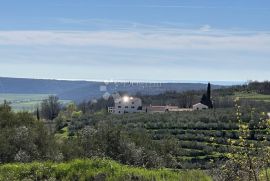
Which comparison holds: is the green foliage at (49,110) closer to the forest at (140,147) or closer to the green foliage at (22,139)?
the forest at (140,147)

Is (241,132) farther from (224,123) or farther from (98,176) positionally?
(224,123)

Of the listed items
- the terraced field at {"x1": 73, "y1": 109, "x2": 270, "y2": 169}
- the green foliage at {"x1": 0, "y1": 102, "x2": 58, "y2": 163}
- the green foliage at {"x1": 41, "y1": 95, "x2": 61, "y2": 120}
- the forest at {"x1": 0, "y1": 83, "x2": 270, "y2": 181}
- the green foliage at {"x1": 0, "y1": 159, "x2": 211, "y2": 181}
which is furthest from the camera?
the green foliage at {"x1": 41, "y1": 95, "x2": 61, "y2": 120}

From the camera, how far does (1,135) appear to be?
3675 cm

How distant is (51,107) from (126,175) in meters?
136

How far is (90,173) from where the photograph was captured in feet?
32.4

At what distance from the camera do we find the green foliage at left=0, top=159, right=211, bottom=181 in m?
9.48

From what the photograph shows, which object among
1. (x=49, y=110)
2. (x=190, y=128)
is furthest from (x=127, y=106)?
(x=190, y=128)

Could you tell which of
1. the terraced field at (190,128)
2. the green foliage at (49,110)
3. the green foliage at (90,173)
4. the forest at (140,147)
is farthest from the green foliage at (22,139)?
the green foliage at (49,110)

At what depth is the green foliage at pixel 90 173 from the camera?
9477mm

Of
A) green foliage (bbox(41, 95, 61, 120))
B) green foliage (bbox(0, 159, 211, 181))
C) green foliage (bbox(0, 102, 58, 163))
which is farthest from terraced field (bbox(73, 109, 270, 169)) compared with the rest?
green foliage (bbox(0, 159, 211, 181))

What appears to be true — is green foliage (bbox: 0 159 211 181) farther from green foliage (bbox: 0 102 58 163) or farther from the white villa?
the white villa

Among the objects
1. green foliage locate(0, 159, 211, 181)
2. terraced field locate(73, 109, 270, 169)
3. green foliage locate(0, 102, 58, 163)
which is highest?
green foliage locate(0, 159, 211, 181)

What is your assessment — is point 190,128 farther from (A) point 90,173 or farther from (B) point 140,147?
(A) point 90,173

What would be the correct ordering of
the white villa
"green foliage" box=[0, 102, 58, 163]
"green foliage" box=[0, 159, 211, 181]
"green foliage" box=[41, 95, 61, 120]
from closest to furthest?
"green foliage" box=[0, 159, 211, 181] < "green foliage" box=[0, 102, 58, 163] < "green foliage" box=[41, 95, 61, 120] < the white villa
